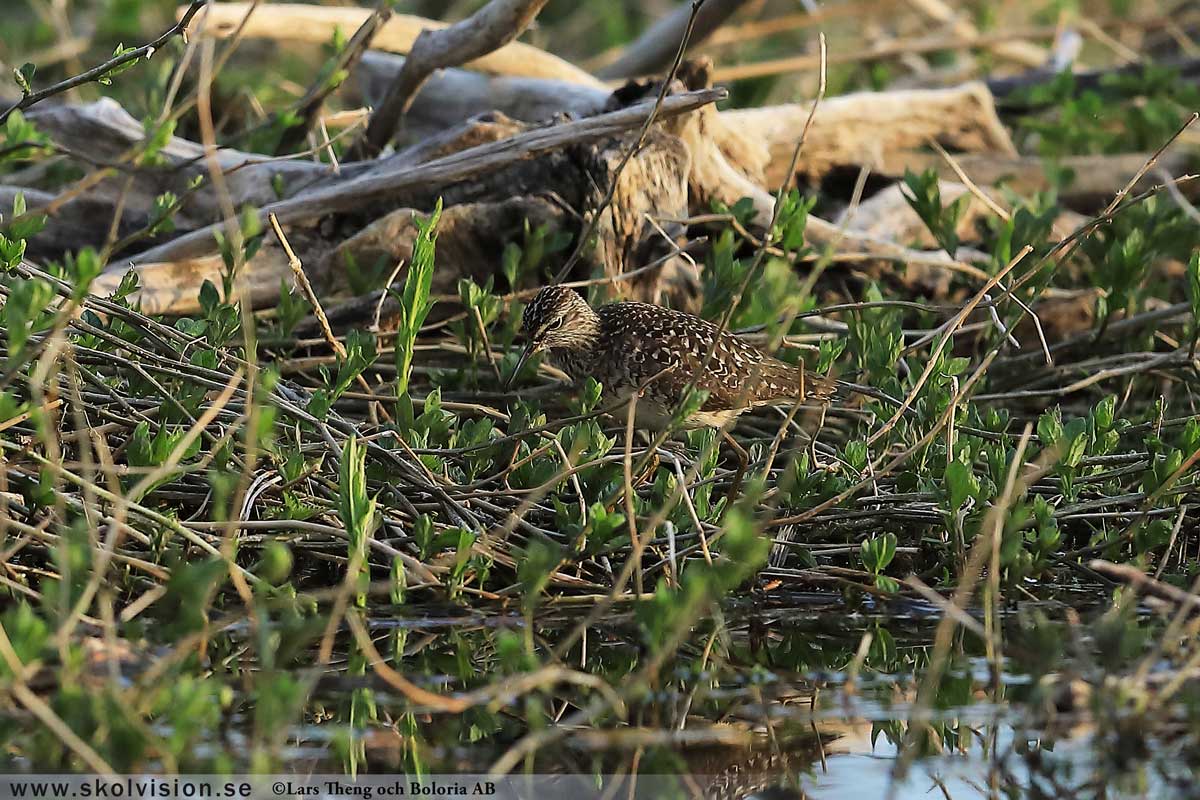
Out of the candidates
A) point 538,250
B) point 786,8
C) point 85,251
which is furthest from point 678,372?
point 786,8

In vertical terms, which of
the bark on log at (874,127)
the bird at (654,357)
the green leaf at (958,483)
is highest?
the bark on log at (874,127)

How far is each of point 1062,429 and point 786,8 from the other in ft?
36.5

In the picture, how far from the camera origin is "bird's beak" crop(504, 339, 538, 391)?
6.12 metres

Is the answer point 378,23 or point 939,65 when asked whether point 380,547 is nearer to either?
point 378,23

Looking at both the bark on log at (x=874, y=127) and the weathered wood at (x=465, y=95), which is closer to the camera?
the weathered wood at (x=465, y=95)

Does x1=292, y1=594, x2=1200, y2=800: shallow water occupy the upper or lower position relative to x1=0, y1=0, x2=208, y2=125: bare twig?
lower

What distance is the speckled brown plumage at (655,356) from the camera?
20.0ft

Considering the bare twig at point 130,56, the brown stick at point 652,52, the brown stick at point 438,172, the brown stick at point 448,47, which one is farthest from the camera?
the brown stick at point 652,52

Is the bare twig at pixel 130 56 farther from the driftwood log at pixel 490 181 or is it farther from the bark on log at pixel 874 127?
the bark on log at pixel 874 127

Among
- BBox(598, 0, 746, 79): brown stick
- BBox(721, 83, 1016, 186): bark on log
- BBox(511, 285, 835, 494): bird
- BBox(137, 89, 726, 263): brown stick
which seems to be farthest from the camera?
BBox(598, 0, 746, 79): brown stick

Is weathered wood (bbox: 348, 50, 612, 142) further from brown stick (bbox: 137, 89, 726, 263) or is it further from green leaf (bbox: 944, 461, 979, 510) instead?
green leaf (bbox: 944, 461, 979, 510)

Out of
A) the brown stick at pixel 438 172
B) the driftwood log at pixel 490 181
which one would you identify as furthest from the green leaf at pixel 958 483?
the brown stick at pixel 438 172

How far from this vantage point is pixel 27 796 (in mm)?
3480

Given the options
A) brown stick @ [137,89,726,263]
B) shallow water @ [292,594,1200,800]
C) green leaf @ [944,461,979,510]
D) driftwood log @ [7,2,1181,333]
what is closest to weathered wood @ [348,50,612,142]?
driftwood log @ [7,2,1181,333]
